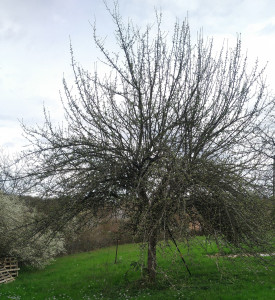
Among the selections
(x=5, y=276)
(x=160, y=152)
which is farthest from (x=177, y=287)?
(x=5, y=276)

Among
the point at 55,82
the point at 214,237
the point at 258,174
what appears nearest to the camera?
the point at 214,237

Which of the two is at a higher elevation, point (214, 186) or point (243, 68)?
point (243, 68)

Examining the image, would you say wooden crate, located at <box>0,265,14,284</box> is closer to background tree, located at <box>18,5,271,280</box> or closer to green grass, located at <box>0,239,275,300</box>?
green grass, located at <box>0,239,275,300</box>

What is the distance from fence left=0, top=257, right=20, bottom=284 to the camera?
12.7 metres

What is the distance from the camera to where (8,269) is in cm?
1358

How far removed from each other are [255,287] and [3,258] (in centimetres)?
1154

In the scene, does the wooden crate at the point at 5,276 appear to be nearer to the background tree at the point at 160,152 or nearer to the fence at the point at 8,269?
the fence at the point at 8,269

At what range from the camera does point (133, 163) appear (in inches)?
289

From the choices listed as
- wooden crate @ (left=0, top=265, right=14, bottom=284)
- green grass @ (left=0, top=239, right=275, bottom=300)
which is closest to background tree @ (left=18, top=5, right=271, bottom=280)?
green grass @ (left=0, top=239, right=275, bottom=300)

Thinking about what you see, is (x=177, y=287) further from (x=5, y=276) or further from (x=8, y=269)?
(x=8, y=269)

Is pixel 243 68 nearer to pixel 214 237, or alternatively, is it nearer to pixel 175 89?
pixel 175 89

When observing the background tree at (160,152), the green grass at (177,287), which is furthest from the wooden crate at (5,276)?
the background tree at (160,152)

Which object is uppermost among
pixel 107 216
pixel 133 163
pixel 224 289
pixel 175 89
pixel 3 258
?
pixel 175 89

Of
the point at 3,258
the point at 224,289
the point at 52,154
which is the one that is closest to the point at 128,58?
the point at 52,154
